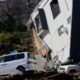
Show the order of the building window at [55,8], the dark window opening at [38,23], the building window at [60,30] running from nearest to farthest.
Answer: the building window at [60,30] → the building window at [55,8] → the dark window opening at [38,23]

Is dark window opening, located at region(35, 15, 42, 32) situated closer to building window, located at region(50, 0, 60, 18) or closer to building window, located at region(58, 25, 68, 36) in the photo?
building window, located at region(50, 0, 60, 18)

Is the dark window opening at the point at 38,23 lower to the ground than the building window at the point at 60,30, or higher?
higher

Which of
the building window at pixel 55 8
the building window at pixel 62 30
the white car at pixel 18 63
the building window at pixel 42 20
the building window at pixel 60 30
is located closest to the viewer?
the white car at pixel 18 63

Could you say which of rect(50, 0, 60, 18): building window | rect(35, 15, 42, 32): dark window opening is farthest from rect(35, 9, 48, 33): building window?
rect(50, 0, 60, 18): building window

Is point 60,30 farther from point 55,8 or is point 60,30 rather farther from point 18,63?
point 18,63

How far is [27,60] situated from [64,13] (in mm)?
7554

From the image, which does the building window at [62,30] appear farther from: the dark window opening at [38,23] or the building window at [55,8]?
the dark window opening at [38,23]

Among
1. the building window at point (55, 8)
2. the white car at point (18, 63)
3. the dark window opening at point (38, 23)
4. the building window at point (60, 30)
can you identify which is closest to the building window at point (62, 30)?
the building window at point (60, 30)

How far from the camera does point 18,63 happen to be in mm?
32750

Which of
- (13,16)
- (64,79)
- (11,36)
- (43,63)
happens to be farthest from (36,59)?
(13,16)

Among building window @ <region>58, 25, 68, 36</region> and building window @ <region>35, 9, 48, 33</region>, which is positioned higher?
building window @ <region>35, 9, 48, 33</region>

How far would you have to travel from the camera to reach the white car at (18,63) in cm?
3234

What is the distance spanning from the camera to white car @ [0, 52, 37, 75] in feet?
106

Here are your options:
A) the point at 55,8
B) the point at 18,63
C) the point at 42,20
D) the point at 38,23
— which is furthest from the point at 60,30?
the point at 18,63
